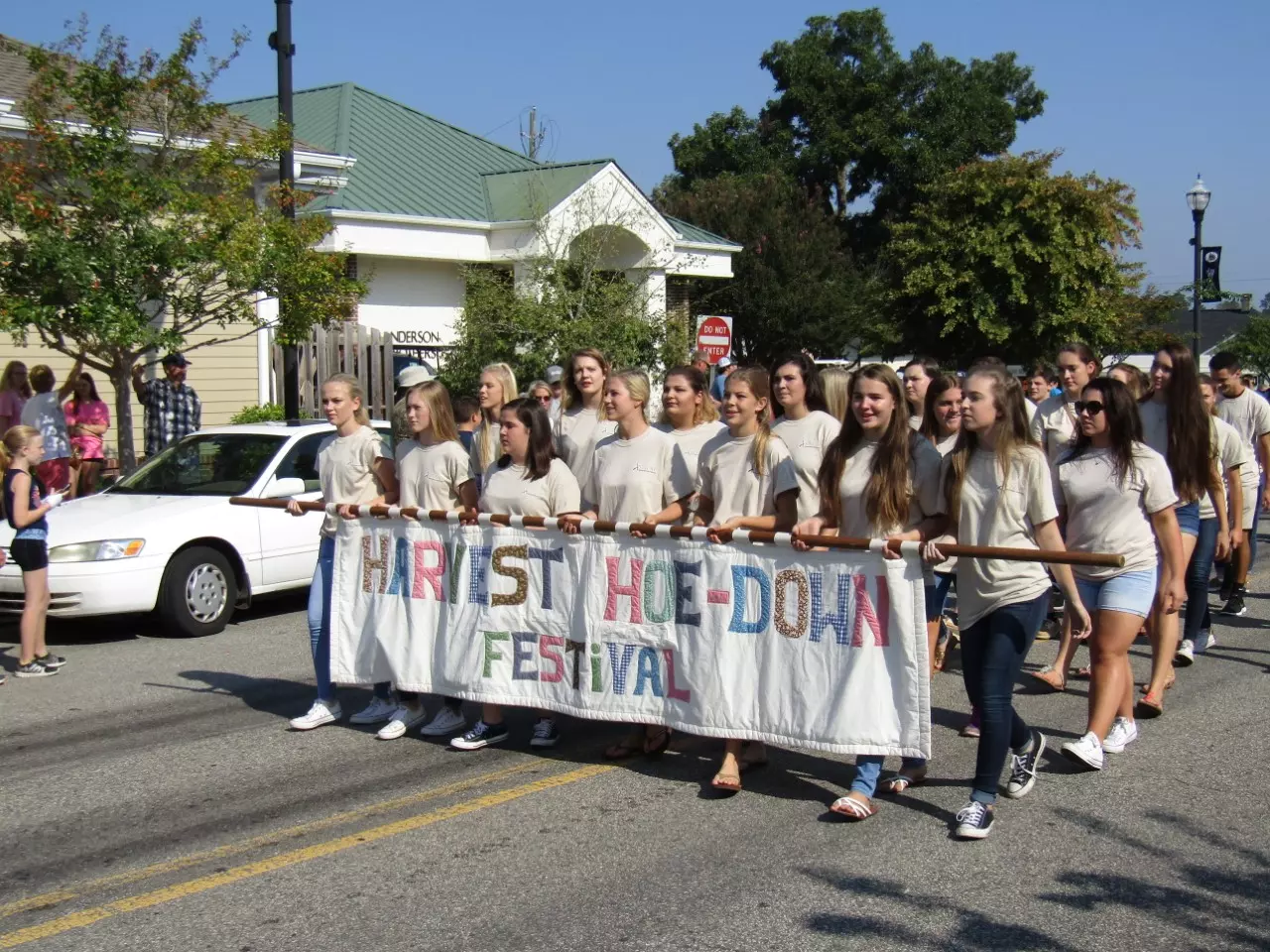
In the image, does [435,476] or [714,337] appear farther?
[714,337]

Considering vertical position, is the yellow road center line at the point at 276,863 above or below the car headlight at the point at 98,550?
below

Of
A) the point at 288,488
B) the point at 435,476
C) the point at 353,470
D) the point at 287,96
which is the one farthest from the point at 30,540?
the point at 287,96

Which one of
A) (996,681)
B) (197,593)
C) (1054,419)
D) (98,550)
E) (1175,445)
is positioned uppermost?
(1054,419)

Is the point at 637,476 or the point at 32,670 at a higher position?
the point at 637,476

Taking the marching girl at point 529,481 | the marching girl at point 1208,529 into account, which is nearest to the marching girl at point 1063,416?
the marching girl at point 1208,529

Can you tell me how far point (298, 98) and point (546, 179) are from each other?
7.16m

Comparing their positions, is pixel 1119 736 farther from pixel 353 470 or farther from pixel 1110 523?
pixel 353 470

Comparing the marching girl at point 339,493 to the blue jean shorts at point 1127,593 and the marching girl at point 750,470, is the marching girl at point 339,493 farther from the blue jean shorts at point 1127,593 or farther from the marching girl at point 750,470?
the blue jean shorts at point 1127,593

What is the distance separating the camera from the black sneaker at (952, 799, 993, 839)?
543cm

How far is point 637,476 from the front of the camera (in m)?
6.66

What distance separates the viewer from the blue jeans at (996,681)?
5.54 meters

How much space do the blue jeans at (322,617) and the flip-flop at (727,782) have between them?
218 centimetres

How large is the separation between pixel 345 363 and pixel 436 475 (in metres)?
13.6

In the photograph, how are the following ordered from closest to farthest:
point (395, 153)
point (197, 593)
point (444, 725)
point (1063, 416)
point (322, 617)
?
1. point (444, 725)
2. point (322, 617)
3. point (1063, 416)
4. point (197, 593)
5. point (395, 153)
